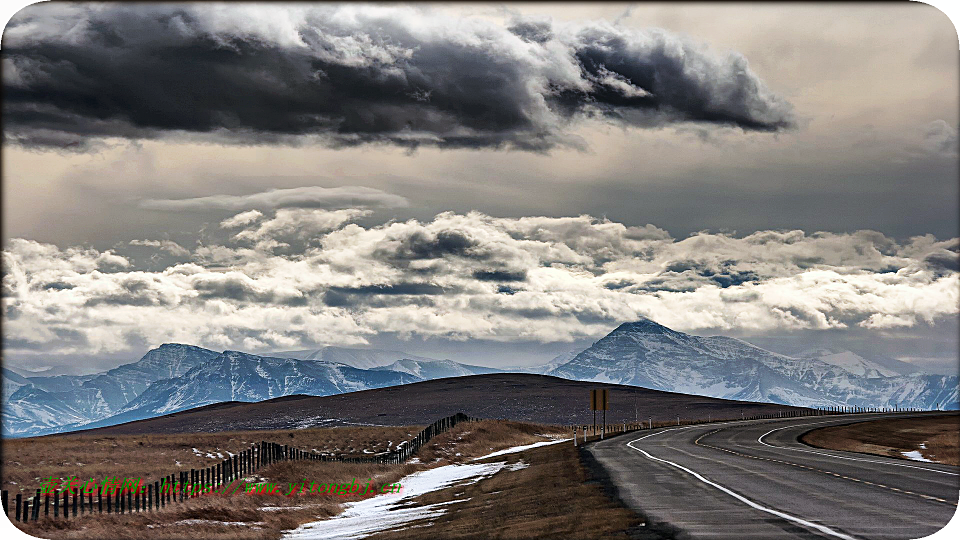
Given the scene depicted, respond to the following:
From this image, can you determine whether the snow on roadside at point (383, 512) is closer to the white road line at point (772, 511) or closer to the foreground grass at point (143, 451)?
the white road line at point (772, 511)

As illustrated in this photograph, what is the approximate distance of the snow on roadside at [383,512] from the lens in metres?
33.1

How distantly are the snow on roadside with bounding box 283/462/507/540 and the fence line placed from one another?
5.35m

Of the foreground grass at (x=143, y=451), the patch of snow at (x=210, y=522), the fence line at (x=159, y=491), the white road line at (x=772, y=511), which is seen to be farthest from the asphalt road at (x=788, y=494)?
the foreground grass at (x=143, y=451)

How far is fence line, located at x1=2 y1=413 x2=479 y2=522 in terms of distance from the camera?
1198 inches

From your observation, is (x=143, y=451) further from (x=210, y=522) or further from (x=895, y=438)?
(x=895, y=438)

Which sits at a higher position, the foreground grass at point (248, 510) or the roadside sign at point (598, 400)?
the roadside sign at point (598, 400)

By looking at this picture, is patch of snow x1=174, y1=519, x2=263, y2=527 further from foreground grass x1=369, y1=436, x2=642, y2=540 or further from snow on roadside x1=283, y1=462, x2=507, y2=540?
foreground grass x1=369, y1=436, x2=642, y2=540

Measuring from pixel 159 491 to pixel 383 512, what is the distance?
31.0 ft

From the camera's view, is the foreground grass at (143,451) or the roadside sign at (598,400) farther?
the roadside sign at (598,400)

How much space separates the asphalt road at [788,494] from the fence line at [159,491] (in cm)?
1663

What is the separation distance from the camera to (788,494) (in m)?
30.0

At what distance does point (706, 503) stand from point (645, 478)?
10.6 meters

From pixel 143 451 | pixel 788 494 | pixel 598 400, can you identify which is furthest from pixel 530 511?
pixel 143 451

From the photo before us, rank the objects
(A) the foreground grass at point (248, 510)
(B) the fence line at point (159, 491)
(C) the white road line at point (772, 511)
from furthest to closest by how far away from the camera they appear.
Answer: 1. (B) the fence line at point (159, 491)
2. (A) the foreground grass at point (248, 510)
3. (C) the white road line at point (772, 511)
